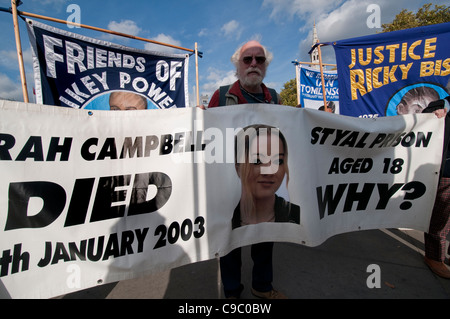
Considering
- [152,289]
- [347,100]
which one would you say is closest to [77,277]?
[152,289]

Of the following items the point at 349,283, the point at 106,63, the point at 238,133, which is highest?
the point at 106,63

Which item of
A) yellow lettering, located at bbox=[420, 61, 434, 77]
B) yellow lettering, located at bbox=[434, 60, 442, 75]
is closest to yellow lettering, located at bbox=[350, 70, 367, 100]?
yellow lettering, located at bbox=[420, 61, 434, 77]

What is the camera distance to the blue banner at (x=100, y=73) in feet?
9.96

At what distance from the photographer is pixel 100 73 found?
3.47 metres

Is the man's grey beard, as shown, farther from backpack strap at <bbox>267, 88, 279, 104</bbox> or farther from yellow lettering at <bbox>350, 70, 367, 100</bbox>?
yellow lettering at <bbox>350, 70, 367, 100</bbox>

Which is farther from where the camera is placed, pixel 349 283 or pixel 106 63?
pixel 106 63

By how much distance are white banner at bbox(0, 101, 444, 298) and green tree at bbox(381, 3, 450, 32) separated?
55.3 ft

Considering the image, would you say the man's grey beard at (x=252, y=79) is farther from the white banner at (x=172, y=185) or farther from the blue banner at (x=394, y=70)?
the blue banner at (x=394, y=70)

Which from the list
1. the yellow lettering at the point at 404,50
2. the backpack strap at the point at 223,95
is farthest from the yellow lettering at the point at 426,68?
the backpack strap at the point at 223,95

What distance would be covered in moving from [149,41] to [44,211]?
3.39 m
